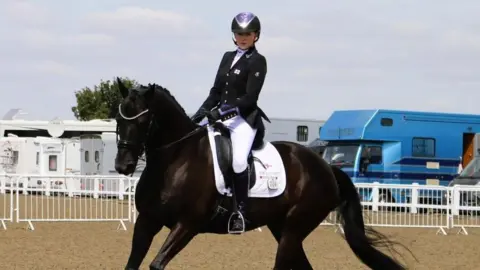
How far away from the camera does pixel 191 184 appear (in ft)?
27.0

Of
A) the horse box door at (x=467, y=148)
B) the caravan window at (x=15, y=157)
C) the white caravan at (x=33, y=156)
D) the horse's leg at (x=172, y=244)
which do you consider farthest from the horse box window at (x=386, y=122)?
the horse's leg at (x=172, y=244)

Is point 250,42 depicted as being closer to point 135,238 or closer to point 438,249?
point 135,238

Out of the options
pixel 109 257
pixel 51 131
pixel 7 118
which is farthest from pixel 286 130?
pixel 109 257

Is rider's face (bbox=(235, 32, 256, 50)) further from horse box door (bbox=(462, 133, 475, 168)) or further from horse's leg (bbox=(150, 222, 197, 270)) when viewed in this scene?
horse box door (bbox=(462, 133, 475, 168))

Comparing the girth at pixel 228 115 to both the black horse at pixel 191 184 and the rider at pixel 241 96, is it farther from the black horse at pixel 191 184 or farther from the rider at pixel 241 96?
the black horse at pixel 191 184

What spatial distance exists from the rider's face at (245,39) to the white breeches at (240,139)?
68 centimetres

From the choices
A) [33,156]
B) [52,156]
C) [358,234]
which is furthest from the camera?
[33,156]

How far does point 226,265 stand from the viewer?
13.4 m

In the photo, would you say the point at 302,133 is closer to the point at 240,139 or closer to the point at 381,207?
the point at 381,207

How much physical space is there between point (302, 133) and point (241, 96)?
27.6 meters

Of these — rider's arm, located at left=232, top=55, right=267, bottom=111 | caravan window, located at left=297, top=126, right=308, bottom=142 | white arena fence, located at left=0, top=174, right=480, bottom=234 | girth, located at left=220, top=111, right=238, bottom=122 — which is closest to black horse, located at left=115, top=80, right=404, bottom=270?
girth, located at left=220, top=111, right=238, bottom=122

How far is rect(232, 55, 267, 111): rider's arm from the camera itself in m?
8.59

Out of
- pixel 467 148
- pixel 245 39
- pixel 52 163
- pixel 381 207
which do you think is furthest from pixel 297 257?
pixel 52 163

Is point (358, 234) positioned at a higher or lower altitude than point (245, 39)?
lower
